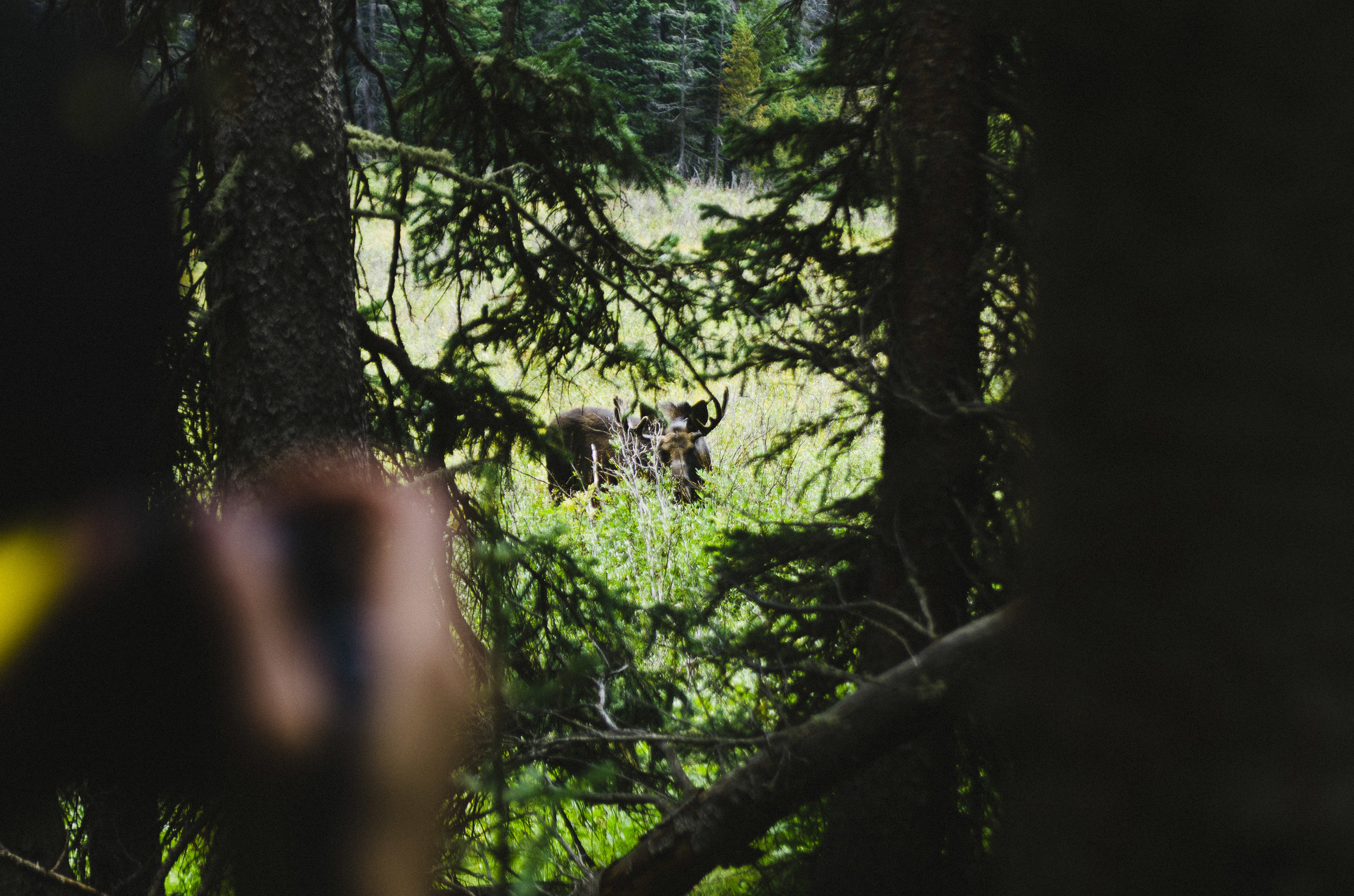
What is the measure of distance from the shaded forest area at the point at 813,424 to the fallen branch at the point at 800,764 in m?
0.01

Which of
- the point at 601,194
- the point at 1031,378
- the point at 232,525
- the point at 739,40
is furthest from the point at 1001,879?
the point at 739,40

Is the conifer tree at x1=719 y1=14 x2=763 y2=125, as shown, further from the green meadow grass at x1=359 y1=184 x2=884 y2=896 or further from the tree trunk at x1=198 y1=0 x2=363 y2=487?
the tree trunk at x1=198 y1=0 x2=363 y2=487

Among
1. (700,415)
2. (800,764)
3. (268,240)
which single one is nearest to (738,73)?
(700,415)

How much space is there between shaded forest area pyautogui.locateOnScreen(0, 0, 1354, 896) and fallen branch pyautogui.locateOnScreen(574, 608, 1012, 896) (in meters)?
0.01

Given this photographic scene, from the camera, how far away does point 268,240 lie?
2865 millimetres

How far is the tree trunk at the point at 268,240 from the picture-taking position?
2.86 m

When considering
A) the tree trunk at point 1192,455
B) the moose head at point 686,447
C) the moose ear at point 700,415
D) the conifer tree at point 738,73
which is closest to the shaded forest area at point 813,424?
the tree trunk at point 1192,455

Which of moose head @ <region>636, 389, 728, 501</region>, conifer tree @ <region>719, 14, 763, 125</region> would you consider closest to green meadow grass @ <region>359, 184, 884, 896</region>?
moose head @ <region>636, 389, 728, 501</region>

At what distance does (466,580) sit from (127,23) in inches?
139

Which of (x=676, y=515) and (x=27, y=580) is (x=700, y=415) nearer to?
(x=676, y=515)

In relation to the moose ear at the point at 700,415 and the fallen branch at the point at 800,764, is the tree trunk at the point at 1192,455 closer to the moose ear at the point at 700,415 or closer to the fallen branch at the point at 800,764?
the fallen branch at the point at 800,764

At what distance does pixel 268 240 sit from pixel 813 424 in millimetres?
2416

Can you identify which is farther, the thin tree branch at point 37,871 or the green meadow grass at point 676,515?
the green meadow grass at point 676,515

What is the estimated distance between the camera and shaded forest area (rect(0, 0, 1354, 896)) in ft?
1.84
